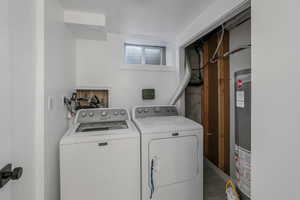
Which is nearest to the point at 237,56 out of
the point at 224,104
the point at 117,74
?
the point at 224,104

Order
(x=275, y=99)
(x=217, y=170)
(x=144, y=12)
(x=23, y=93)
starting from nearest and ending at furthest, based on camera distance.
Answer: (x=275, y=99) < (x=23, y=93) < (x=144, y=12) < (x=217, y=170)

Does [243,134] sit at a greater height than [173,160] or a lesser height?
greater

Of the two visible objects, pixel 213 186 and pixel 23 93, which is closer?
pixel 23 93

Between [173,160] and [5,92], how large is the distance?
5.07 ft

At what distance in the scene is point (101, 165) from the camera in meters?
1.34

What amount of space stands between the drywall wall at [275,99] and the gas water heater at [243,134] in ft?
2.28

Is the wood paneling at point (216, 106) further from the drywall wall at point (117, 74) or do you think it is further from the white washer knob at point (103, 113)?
the white washer knob at point (103, 113)

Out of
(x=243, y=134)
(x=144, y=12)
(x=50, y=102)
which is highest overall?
(x=144, y=12)

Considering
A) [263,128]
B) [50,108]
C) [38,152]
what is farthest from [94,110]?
[263,128]

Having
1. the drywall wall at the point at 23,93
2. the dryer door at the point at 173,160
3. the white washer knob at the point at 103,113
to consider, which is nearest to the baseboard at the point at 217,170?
the dryer door at the point at 173,160

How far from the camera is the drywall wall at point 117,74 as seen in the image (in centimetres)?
227

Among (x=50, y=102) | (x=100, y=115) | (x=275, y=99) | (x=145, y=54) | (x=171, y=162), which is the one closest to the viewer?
(x=275, y=99)

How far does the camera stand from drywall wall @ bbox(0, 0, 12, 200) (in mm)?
742

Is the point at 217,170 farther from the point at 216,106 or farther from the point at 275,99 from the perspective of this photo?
the point at 275,99
